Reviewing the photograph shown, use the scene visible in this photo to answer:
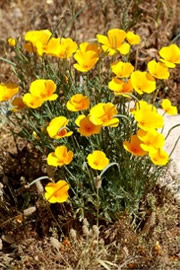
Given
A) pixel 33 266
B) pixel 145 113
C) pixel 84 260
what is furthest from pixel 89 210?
pixel 145 113

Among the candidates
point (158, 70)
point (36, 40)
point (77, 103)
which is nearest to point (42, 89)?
point (77, 103)

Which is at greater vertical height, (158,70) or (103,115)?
(158,70)

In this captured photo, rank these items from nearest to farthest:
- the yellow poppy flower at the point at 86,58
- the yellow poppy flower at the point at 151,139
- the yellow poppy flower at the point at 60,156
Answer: the yellow poppy flower at the point at 151,139, the yellow poppy flower at the point at 60,156, the yellow poppy flower at the point at 86,58

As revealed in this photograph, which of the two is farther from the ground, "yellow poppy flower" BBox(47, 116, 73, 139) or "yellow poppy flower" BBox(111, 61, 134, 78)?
"yellow poppy flower" BBox(111, 61, 134, 78)

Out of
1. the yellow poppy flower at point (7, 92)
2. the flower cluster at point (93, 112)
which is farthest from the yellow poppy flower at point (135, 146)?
the yellow poppy flower at point (7, 92)

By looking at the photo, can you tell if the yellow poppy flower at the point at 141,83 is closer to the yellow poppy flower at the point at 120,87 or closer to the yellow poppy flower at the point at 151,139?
the yellow poppy flower at the point at 120,87

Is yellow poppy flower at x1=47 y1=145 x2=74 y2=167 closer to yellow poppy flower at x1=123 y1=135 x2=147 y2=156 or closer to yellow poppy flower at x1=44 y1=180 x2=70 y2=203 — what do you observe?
yellow poppy flower at x1=44 y1=180 x2=70 y2=203

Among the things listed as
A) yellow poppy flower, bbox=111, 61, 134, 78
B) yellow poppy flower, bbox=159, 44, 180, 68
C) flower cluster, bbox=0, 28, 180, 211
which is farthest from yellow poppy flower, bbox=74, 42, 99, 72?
yellow poppy flower, bbox=159, 44, 180, 68

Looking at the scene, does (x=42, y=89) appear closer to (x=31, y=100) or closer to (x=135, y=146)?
(x=31, y=100)
